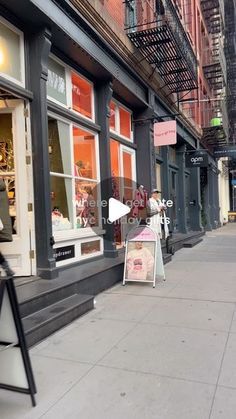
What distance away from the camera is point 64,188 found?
7242 millimetres

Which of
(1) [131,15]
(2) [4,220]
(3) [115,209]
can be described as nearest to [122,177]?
(3) [115,209]

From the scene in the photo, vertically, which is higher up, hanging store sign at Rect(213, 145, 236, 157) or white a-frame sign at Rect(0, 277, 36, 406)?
hanging store sign at Rect(213, 145, 236, 157)

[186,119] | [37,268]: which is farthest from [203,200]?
[37,268]

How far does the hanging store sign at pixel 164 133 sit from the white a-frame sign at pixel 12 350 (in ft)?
26.8

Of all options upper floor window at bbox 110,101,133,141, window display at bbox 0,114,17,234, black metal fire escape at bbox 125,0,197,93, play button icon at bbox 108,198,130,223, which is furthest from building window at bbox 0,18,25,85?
black metal fire escape at bbox 125,0,197,93

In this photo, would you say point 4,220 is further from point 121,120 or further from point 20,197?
point 121,120

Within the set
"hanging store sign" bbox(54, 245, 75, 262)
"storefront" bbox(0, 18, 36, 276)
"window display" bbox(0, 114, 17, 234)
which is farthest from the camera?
"hanging store sign" bbox(54, 245, 75, 262)

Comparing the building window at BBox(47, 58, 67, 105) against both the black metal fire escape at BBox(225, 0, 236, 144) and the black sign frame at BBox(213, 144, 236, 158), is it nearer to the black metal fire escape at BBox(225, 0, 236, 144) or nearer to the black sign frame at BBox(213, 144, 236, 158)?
the black sign frame at BBox(213, 144, 236, 158)

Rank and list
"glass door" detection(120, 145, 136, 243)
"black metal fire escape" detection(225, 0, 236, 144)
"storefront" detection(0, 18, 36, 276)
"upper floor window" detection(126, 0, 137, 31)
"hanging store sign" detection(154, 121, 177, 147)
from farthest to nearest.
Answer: "black metal fire escape" detection(225, 0, 236, 144) < "hanging store sign" detection(154, 121, 177, 147) < "glass door" detection(120, 145, 136, 243) < "upper floor window" detection(126, 0, 137, 31) < "storefront" detection(0, 18, 36, 276)

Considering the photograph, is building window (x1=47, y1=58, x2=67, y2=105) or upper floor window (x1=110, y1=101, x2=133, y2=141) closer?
building window (x1=47, y1=58, x2=67, y2=105)

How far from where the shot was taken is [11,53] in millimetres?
5816

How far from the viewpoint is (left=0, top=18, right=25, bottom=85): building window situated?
5.65 m

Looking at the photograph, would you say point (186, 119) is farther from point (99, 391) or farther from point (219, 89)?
point (99, 391)

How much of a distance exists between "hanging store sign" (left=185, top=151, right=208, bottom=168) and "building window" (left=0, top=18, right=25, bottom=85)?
12.2m
